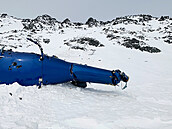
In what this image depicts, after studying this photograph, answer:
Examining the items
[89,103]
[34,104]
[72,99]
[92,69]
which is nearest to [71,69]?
[92,69]

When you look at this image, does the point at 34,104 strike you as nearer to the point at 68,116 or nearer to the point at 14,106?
the point at 14,106

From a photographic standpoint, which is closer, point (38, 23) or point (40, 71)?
point (40, 71)

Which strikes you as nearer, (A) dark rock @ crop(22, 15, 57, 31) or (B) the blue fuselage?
(B) the blue fuselage

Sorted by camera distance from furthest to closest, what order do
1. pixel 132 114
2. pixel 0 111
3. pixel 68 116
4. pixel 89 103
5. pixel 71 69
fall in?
pixel 71 69
pixel 89 103
pixel 132 114
pixel 68 116
pixel 0 111

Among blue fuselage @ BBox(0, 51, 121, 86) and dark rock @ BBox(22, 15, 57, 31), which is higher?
dark rock @ BBox(22, 15, 57, 31)

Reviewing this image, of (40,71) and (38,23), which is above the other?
(38,23)

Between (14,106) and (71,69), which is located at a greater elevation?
(71,69)

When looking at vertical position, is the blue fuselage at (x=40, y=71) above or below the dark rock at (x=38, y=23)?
below

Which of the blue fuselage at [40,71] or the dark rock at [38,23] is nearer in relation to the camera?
the blue fuselage at [40,71]

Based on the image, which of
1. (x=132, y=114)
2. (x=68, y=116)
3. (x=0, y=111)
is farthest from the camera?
(x=132, y=114)

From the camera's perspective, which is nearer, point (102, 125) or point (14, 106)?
point (102, 125)

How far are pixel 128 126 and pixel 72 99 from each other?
183cm

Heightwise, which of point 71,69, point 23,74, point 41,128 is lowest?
point 41,128

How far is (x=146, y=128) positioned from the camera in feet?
8.54
